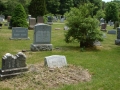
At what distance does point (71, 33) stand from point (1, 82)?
6998 mm

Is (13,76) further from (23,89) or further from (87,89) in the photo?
(87,89)

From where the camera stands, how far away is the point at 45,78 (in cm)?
651

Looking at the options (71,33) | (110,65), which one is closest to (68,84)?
(110,65)

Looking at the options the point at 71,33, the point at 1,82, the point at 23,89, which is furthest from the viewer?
the point at 71,33

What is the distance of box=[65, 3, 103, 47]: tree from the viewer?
12.2 metres

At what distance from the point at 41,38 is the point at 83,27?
240cm

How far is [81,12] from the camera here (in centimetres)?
1270

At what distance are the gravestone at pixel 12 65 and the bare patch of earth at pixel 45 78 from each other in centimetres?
19

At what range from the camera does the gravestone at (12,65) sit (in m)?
6.50

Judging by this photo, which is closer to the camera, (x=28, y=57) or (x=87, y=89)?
(x=87, y=89)

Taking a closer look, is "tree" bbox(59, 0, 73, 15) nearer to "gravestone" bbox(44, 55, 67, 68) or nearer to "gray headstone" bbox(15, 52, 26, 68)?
"gravestone" bbox(44, 55, 67, 68)

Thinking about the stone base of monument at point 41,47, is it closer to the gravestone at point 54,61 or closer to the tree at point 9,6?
the gravestone at point 54,61

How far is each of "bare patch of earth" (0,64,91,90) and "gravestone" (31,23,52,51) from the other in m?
4.25

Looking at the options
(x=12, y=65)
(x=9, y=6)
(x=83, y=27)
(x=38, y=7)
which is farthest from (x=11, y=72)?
(x=9, y=6)
